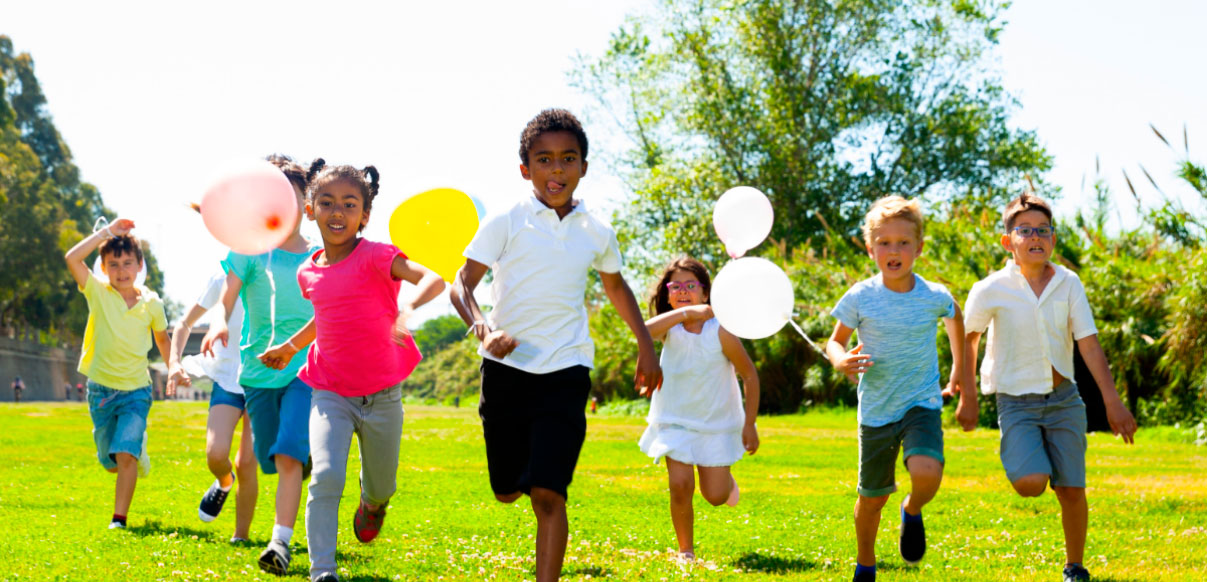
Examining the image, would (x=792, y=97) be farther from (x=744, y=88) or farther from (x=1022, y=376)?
(x=1022, y=376)

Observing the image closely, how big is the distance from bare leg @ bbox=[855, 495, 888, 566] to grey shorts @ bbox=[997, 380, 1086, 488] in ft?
2.89

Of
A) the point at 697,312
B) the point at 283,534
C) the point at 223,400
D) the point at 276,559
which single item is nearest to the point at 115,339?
the point at 223,400

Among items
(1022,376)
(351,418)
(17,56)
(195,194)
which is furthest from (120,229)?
(17,56)

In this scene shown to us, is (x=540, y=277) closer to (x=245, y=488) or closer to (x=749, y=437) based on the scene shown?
(x=749, y=437)

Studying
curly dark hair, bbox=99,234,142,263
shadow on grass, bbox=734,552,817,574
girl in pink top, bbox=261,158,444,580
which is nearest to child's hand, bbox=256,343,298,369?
girl in pink top, bbox=261,158,444,580

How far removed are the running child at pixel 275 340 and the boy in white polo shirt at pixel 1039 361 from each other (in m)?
3.68

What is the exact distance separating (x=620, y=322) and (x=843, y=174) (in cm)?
826

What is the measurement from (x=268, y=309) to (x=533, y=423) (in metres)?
2.33

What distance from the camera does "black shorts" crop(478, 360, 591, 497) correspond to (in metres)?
4.65

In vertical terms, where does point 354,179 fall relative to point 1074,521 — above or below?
above

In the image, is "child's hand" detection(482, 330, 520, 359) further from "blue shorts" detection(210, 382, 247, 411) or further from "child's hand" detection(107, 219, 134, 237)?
"child's hand" detection(107, 219, 134, 237)

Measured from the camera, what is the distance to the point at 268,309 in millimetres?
6328

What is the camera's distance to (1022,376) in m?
6.08

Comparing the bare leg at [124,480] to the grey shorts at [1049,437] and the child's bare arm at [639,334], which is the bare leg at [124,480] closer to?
the child's bare arm at [639,334]
